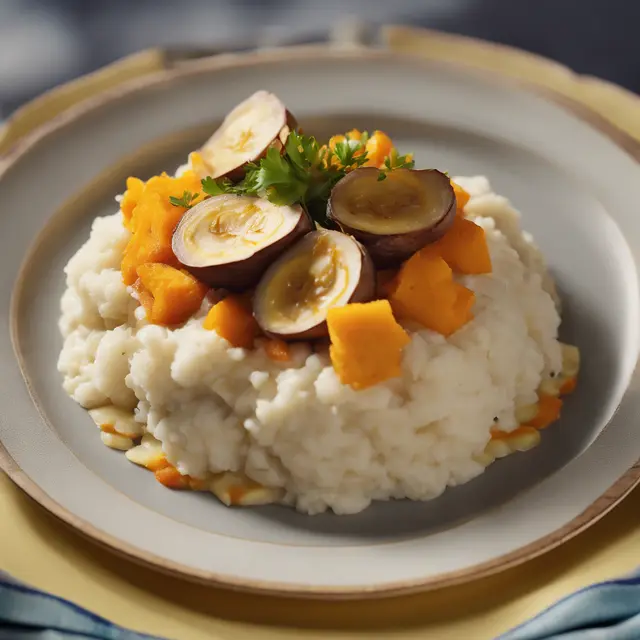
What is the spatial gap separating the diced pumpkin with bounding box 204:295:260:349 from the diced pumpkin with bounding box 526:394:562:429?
4.79 ft

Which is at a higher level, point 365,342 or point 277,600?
point 365,342

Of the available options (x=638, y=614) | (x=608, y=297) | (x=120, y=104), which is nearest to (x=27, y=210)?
(x=120, y=104)

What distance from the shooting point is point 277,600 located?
4.05 m

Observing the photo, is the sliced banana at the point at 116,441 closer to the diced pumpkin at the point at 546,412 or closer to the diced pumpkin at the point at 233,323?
the diced pumpkin at the point at 233,323

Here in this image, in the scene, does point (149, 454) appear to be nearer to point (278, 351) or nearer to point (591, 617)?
point (278, 351)

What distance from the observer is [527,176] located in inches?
245

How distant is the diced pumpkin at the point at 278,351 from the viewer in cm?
440

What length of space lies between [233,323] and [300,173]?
2.67 feet

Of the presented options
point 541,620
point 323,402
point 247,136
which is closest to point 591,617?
point 541,620

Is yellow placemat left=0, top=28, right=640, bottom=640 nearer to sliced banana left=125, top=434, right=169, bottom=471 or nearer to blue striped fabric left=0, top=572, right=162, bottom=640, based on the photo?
blue striped fabric left=0, top=572, right=162, bottom=640

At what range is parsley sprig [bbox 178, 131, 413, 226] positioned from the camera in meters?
4.62

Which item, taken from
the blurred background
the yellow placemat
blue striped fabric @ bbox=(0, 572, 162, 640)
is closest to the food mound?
the yellow placemat

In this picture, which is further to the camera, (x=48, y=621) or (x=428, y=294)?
(x=428, y=294)

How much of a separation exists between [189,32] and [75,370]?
4.99m
